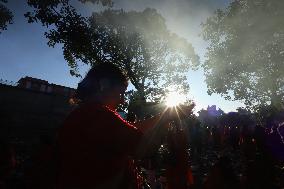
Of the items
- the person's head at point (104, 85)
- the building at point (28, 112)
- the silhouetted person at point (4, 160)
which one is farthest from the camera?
the building at point (28, 112)

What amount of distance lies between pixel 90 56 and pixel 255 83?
23554 millimetres

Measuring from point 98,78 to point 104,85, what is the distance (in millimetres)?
106

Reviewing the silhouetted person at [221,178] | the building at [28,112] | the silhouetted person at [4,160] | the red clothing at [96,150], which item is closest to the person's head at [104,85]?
the red clothing at [96,150]

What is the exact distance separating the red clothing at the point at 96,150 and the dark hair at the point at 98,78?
37 centimetres

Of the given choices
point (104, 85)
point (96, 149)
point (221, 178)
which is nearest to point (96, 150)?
point (96, 149)

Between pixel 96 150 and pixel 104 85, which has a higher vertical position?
pixel 104 85

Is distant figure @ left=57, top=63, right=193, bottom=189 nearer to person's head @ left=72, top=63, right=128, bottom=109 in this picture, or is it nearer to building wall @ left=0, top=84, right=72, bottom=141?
person's head @ left=72, top=63, right=128, bottom=109

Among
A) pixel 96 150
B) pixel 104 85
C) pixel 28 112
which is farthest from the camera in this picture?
pixel 28 112

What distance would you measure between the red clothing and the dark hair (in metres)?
0.37

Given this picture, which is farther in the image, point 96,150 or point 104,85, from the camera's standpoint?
point 104,85

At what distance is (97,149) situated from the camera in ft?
8.30

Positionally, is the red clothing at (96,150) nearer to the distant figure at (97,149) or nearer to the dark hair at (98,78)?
the distant figure at (97,149)

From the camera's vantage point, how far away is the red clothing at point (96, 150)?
2521 millimetres

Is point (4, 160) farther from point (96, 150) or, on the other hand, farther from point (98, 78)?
point (96, 150)
